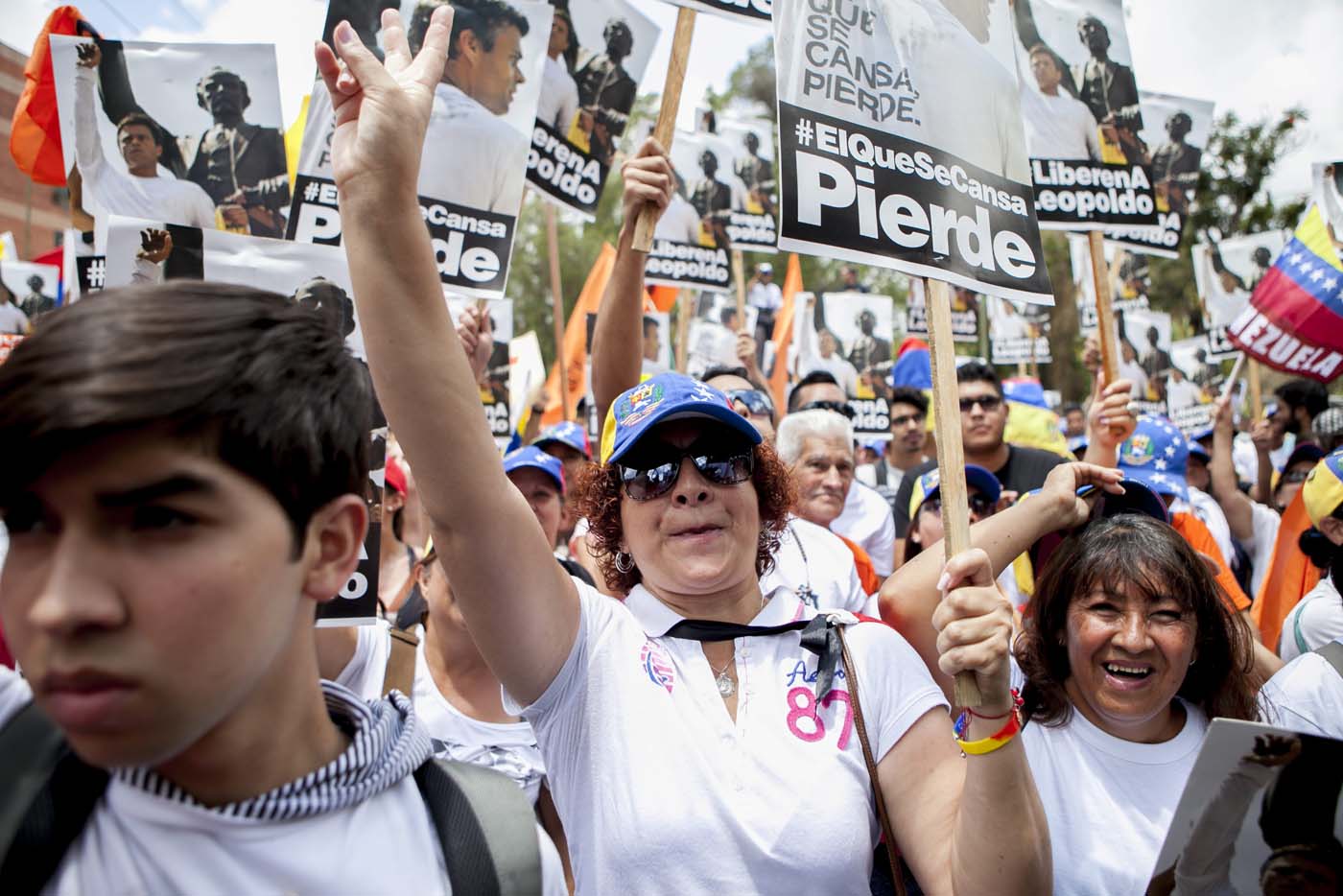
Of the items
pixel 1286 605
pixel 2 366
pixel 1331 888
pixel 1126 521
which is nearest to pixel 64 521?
pixel 2 366

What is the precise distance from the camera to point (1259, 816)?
65.7 inches

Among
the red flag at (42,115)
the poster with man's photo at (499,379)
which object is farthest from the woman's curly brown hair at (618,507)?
the poster with man's photo at (499,379)

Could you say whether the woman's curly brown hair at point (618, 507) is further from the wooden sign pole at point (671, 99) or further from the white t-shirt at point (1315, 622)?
the white t-shirt at point (1315, 622)

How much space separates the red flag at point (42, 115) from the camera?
4.23 metres

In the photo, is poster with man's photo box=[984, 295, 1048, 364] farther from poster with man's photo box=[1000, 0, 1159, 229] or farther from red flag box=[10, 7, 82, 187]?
red flag box=[10, 7, 82, 187]

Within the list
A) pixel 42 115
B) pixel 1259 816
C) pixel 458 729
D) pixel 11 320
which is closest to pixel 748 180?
pixel 42 115

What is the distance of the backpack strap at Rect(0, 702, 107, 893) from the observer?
1.12m

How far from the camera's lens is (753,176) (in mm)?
8148

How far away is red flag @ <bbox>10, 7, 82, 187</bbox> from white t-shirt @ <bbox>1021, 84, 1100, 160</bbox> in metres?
3.85

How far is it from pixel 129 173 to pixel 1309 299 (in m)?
6.08

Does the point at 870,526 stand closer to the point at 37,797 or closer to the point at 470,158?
the point at 470,158

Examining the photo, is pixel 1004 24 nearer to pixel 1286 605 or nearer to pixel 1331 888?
pixel 1331 888

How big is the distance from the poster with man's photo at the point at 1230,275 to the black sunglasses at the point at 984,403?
6990 mm

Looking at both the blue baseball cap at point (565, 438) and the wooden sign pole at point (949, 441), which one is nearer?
the wooden sign pole at point (949, 441)
